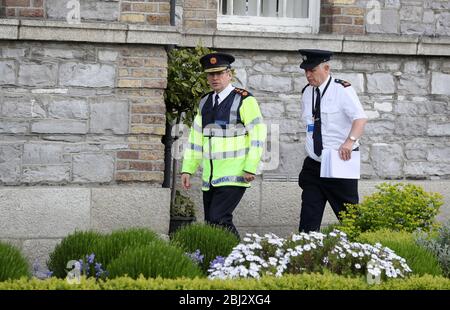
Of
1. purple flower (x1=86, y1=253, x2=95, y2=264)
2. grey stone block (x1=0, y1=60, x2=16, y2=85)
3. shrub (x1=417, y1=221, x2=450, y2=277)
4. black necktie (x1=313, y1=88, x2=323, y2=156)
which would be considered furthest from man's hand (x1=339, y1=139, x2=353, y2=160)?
grey stone block (x1=0, y1=60, x2=16, y2=85)

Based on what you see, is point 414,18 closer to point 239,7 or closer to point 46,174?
point 239,7

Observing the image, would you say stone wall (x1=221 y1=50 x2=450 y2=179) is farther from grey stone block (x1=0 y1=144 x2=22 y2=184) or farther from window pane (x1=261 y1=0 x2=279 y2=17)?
grey stone block (x1=0 y1=144 x2=22 y2=184)

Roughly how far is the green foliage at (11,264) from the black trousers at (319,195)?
2.92m

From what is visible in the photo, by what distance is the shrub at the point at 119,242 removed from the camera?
8422 mm

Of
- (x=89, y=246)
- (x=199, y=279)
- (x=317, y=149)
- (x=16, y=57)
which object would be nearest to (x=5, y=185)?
(x=16, y=57)

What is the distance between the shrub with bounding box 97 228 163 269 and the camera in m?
8.42

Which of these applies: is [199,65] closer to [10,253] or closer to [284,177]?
[284,177]

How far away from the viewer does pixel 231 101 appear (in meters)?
9.98

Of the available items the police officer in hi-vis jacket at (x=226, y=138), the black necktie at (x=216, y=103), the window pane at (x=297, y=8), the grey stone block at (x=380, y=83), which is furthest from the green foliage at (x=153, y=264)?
the window pane at (x=297, y=8)

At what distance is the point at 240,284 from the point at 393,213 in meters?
2.73

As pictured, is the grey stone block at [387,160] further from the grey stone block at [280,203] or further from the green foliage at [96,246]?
the green foliage at [96,246]

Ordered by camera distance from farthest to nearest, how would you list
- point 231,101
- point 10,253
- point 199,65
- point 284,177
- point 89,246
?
point 284,177, point 199,65, point 231,101, point 89,246, point 10,253

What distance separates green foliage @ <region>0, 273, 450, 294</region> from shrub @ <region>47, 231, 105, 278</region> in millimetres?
1424

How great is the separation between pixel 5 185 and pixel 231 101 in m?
2.14
